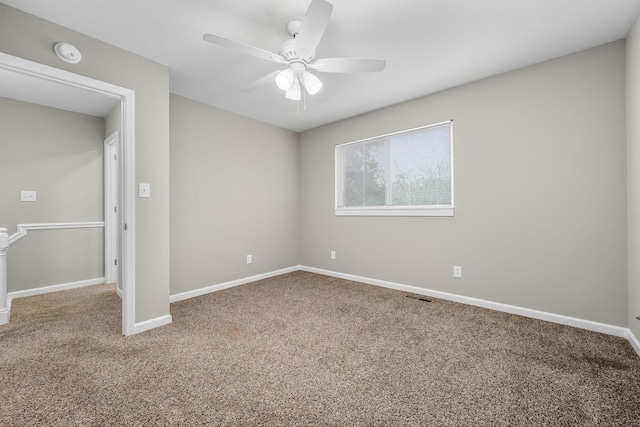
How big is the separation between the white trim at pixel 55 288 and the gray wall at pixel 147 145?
2.17m

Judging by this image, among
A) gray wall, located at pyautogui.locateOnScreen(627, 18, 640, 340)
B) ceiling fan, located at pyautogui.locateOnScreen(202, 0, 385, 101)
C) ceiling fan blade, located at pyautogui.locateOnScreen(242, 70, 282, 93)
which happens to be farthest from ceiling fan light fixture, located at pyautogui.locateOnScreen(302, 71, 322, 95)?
gray wall, located at pyautogui.locateOnScreen(627, 18, 640, 340)

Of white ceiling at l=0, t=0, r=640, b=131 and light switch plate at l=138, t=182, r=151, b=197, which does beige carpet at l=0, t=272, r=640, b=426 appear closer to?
light switch plate at l=138, t=182, r=151, b=197

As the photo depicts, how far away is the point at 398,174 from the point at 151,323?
3072 mm

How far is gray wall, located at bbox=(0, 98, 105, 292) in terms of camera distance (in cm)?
325

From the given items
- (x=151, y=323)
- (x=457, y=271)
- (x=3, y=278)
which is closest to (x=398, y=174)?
(x=457, y=271)

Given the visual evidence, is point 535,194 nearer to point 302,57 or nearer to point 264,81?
point 302,57

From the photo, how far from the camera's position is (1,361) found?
1.85m

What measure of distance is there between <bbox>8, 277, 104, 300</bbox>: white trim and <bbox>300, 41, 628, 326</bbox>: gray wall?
4109mm

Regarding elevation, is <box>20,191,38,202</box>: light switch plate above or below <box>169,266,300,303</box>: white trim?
above

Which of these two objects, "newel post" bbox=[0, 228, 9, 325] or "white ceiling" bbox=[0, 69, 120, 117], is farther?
"white ceiling" bbox=[0, 69, 120, 117]

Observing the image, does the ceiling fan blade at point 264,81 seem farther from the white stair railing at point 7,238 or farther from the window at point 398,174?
the white stair railing at point 7,238

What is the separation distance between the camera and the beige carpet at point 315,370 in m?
1.37

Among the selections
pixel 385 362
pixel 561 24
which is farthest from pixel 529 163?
pixel 385 362

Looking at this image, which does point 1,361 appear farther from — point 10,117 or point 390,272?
point 390,272
